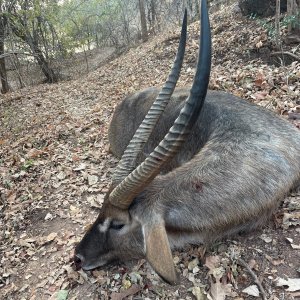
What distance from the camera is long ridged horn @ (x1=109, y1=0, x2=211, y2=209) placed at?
2912 millimetres

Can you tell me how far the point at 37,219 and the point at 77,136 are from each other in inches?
120

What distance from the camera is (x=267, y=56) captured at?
8.89 meters

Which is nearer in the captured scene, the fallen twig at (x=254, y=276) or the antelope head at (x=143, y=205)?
the antelope head at (x=143, y=205)

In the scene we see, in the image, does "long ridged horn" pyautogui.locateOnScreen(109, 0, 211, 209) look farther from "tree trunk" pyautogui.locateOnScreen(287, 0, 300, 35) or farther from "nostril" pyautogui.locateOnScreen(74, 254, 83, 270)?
"tree trunk" pyautogui.locateOnScreen(287, 0, 300, 35)

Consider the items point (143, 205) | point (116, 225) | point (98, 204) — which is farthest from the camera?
point (98, 204)

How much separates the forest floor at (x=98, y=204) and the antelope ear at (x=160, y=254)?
60cm

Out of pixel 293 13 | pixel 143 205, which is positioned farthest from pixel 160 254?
pixel 293 13

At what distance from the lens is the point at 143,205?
354 centimetres

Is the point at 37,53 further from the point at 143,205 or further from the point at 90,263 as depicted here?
the point at 143,205

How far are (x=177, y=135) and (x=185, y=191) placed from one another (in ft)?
2.27

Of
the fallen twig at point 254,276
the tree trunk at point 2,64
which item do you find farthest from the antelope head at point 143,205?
the tree trunk at point 2,64

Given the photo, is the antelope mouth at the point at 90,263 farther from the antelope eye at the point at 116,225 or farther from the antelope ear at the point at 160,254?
the antelope ear at the point at 160,254

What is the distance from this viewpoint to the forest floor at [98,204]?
3605 mm

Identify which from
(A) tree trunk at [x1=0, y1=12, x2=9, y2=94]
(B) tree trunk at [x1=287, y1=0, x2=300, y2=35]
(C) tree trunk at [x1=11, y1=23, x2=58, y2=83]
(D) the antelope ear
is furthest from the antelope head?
(A) tree trunk at [x1=0, y1=12, x2=9, y2=94]
